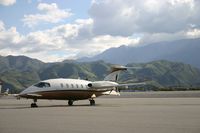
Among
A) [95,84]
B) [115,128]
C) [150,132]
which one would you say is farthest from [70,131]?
[95,84]

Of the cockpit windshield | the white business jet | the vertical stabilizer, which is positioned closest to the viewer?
the white business jet

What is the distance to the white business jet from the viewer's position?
34469 mm

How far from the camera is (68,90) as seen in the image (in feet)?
122

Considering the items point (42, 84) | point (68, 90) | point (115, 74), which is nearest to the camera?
point (42, 84)

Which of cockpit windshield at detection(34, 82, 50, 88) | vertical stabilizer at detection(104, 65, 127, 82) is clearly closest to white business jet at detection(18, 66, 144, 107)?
cockpit windshield at detection(34, 82, 50, 88)

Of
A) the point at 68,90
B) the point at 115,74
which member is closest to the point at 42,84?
the point at 68,90

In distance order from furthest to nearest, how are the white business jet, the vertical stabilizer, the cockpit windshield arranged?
the vertical stabilizer, the cockpit windshield, the white business jet

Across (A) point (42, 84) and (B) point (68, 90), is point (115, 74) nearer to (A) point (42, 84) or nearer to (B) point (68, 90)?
(B) point (68, 90)

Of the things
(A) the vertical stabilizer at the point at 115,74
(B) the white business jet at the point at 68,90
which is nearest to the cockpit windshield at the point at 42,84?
(B) the white business jet at the point at 68,90

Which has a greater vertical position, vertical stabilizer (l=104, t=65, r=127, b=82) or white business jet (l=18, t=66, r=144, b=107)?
vertical stabilizer (l=104, t=65, r=127, b=82)

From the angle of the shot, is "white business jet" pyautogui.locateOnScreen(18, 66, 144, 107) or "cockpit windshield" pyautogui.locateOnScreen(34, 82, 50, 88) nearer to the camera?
"white business jet" pyautogui.locateOnScreen(18, 66, 144, 107)

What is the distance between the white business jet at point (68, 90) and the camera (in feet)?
113

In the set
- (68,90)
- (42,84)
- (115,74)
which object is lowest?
(68,90)

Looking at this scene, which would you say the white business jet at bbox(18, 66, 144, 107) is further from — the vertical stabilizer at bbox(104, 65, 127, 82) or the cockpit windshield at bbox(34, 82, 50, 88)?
the vertical stabilizer at bbox(104, 65, 127, 82)
